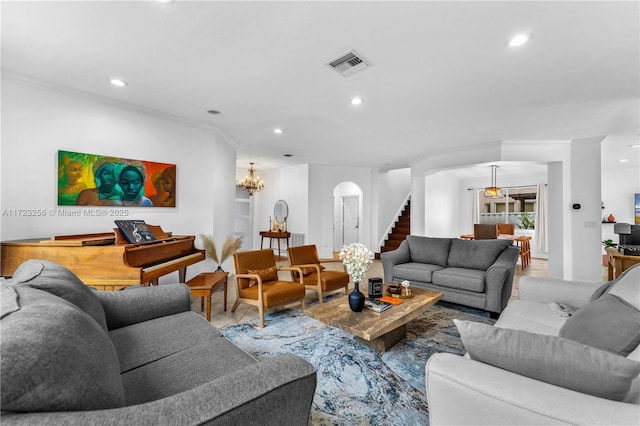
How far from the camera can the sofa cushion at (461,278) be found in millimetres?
3352

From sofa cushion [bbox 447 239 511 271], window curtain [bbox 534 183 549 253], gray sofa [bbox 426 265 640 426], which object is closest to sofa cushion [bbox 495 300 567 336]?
gray sofa [bbox 426 265 640 426]

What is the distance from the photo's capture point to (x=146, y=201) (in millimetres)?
3754

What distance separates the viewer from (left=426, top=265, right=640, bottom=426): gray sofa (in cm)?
85

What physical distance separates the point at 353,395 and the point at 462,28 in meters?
2.77

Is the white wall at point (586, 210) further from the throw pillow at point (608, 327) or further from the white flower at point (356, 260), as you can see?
the white flower at point (356, 260)

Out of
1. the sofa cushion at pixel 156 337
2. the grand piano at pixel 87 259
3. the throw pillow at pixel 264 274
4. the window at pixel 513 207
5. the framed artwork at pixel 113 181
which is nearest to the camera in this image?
the sofa cushion at pixel 156 337

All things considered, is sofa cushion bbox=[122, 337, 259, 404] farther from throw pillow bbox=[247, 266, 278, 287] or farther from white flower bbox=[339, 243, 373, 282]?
throw pillow bbox=[247, 266, 278, 287]

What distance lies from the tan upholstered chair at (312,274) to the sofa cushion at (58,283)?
2246 mm

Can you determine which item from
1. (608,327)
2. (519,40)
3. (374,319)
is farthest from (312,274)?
(519,40)

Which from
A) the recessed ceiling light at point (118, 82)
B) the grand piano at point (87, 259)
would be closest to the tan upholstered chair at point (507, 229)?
the grand piano at point (87, 259)

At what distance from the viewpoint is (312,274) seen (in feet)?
13.0

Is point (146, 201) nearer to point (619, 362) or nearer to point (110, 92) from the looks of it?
point (110, 92)

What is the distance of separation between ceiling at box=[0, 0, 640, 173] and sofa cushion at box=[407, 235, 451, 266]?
184cm

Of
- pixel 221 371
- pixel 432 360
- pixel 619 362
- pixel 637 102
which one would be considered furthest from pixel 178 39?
pixel 637 102
